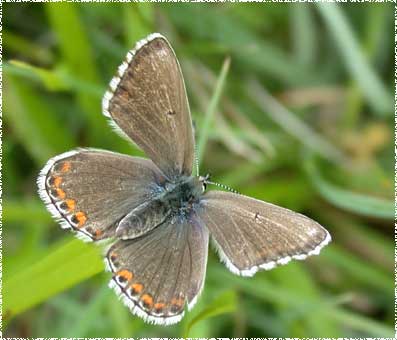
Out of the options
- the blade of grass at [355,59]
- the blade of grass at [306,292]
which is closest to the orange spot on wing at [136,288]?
the blade of grass at [306,292]

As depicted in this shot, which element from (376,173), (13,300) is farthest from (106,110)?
(376,173)

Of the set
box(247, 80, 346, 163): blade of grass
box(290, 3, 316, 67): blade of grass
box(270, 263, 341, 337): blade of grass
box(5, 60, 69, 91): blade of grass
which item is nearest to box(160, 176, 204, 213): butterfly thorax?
box(5, 60, 69, 91): blade of grass

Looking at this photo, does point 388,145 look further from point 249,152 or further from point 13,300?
point 13,300

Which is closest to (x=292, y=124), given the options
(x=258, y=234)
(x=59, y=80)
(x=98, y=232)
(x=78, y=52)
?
(x=78, y=52)

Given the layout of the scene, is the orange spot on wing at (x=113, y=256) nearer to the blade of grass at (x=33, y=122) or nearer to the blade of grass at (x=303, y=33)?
the blade of grass at (x=33, y=122)

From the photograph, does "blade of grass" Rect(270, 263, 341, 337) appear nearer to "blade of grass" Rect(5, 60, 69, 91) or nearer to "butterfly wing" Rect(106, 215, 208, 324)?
"butterfly wing" Rect(106, 215, 208, 324)

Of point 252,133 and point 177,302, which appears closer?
point 177,302

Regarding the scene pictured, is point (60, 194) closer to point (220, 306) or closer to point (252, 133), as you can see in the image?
point (220, 306)
